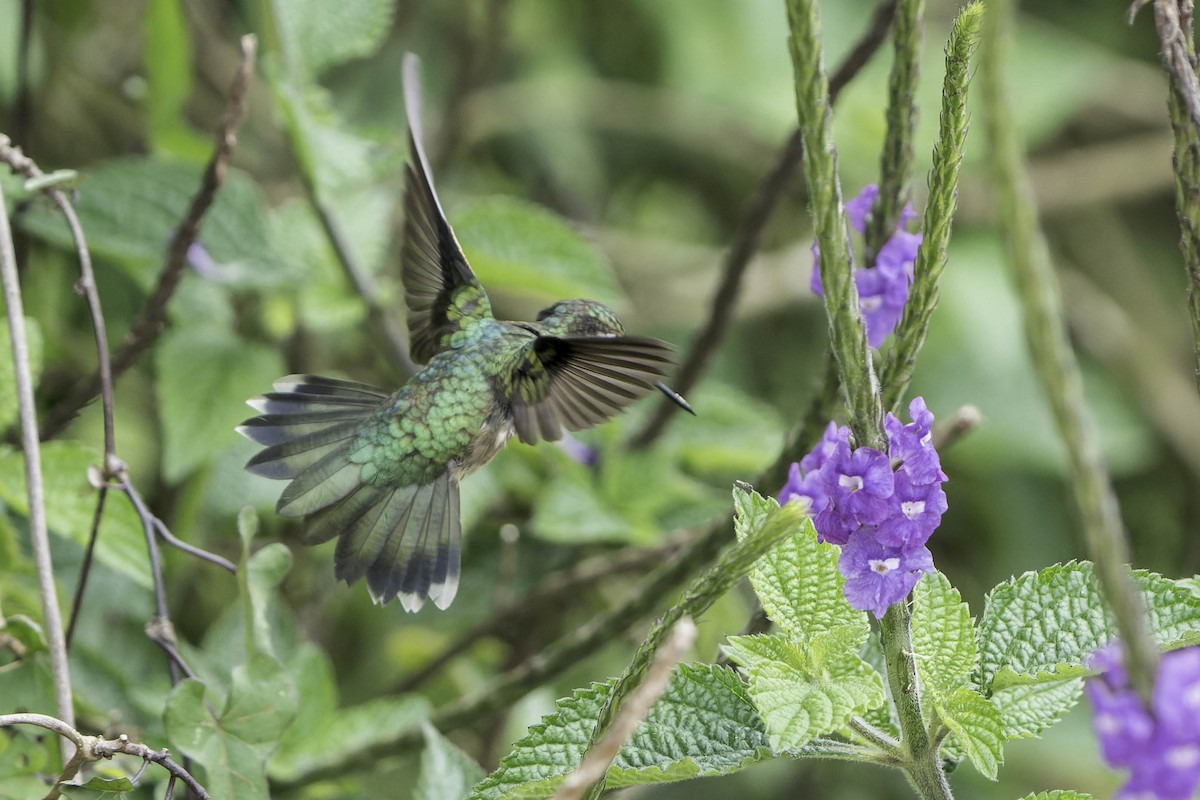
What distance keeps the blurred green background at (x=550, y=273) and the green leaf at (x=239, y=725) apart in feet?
1.01

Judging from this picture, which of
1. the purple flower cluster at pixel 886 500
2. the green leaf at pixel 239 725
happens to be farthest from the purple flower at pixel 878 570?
the green leaf at pixel 239 725

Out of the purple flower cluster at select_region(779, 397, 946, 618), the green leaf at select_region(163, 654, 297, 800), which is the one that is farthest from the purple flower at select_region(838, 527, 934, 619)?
the green leaf at select_region(163, 654, 297, 800)

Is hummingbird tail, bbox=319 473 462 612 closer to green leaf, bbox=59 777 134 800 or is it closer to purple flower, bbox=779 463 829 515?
green leaf, bbox=59 777 134 800

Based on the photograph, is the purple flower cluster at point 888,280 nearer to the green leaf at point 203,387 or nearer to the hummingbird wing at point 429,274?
the hummingbird wing at point 429,274

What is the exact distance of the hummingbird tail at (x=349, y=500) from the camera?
1252mm

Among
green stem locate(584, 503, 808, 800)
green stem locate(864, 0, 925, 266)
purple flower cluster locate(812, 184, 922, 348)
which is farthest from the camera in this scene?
purple flower cluster locate(812, 184, 922, 348)

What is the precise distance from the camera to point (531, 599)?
1.77 meters

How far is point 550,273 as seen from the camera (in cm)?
187

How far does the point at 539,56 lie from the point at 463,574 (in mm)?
1582

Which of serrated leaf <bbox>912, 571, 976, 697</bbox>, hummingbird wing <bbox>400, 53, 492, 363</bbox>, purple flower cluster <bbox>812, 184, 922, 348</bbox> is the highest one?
hummingbird wing <bbox>400, 53, 492, 363</bbox>

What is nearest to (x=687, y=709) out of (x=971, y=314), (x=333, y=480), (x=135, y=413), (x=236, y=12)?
(x=333, y=480)

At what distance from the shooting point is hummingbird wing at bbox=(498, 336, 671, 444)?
1.11m

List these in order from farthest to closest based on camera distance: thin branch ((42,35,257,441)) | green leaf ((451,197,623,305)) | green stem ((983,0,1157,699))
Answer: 1. green leaf ((451,197,623,305))
2. thin branch ((42,35,257,441))
3. green stem ((983,0,1157,699))

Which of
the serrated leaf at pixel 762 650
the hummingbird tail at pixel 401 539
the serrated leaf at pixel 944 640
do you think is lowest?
the serrated leaf at pixel 762 650
